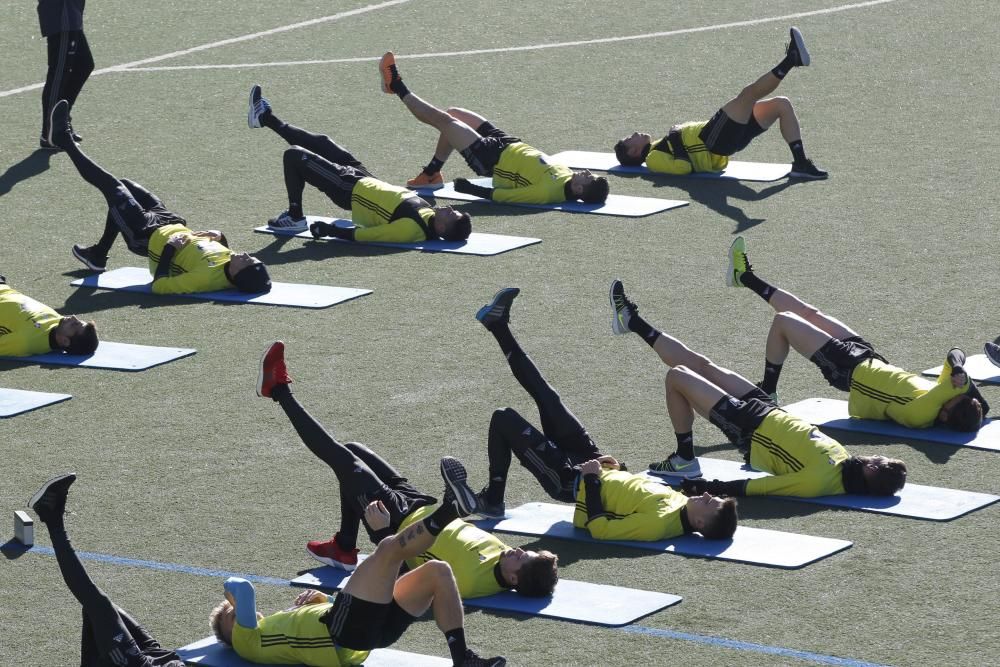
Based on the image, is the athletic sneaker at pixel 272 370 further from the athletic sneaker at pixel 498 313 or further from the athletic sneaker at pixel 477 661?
the athletic sneaker at pixel 477 661

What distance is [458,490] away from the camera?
22.9 ft

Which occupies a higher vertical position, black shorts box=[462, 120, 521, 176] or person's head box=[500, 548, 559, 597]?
black shorts box=[462, 120, 521, 176]

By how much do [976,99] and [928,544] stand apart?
11365mm

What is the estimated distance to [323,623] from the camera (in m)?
7.40

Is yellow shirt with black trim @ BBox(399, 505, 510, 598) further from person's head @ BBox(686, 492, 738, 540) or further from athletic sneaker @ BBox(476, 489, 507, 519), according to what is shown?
person's head @ BBox(686, 492, 738, 540)

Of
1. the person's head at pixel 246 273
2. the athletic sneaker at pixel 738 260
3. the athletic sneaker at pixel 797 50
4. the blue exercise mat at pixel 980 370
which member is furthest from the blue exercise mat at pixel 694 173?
the blue exercise mat at pixel 980 370

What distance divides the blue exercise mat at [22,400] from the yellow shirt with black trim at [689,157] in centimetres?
731

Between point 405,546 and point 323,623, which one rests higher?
point 405,546

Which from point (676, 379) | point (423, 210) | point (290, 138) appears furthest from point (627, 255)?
point (676, 379)

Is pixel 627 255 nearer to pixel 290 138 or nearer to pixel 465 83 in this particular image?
pixel 290 138

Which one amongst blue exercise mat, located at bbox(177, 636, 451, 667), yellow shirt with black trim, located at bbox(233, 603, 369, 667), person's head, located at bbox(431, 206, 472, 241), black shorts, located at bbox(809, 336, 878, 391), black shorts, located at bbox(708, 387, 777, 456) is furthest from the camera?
person's head, located at bbox(431, 206, 472, 241)

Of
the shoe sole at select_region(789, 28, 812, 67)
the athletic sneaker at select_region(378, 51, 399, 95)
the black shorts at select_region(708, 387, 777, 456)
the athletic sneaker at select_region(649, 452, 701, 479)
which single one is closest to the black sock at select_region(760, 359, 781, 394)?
the black shorts at select_region(708, 387, 777, 456)

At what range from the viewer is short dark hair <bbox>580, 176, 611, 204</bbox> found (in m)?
15.7

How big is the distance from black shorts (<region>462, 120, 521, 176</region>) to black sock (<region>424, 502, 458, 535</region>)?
9.42m
